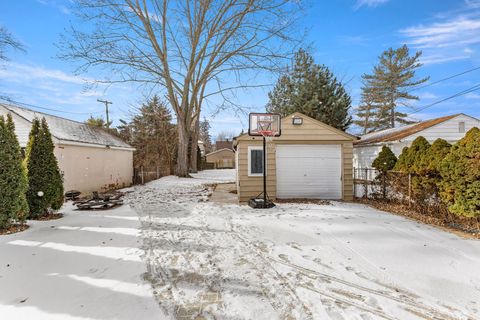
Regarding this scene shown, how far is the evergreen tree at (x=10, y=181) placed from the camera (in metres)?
5.32

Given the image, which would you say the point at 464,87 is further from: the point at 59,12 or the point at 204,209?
the point at 59,12

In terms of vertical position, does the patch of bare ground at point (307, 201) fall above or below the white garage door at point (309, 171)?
below

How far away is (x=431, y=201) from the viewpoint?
639cm

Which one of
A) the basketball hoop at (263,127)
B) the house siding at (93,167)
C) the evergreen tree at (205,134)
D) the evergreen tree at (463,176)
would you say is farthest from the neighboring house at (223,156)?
the evergreen tree at (463,176)

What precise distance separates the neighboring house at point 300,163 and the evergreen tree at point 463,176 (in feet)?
11.0

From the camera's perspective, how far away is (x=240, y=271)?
331 centimetres

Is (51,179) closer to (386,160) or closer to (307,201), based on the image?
(307,201)

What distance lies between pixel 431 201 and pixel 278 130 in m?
4.63

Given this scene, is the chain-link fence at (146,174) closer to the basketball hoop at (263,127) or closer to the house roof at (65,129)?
the house roof at (65,129)

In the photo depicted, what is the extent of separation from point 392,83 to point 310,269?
102 ft

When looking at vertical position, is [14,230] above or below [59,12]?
below

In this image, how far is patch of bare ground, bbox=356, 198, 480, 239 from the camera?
5.12 metres

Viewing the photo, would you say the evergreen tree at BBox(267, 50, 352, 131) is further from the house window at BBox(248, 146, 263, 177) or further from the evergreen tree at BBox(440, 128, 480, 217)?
the evergreen tree at BBox(440, 128, 480, 217)

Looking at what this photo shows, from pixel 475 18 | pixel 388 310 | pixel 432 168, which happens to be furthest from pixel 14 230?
pixel 475 18
